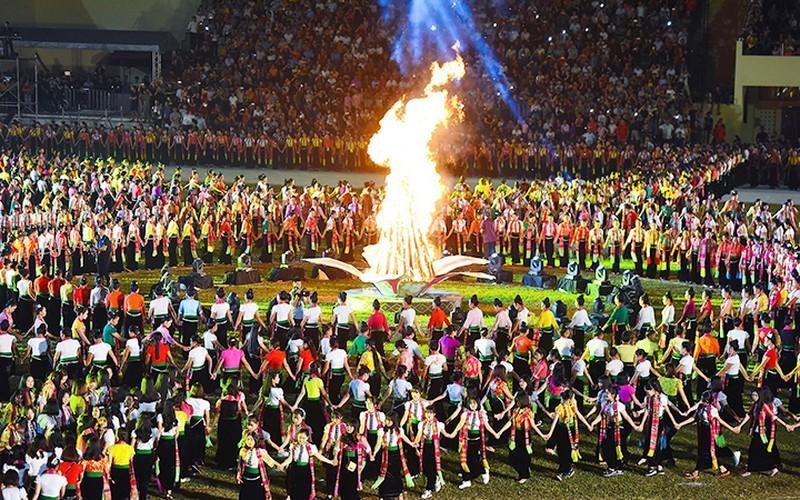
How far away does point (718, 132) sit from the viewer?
42.8 metres

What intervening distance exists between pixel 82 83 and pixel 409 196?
23914 millimetres

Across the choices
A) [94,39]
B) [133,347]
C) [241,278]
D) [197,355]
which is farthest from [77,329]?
[94,39]

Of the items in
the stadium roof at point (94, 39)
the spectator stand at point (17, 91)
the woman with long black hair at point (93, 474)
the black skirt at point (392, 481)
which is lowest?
the black skirt at point (392, 481)

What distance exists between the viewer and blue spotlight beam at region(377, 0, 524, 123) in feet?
149

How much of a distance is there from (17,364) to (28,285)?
158cm

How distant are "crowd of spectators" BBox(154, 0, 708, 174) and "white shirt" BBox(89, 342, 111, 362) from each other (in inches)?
925

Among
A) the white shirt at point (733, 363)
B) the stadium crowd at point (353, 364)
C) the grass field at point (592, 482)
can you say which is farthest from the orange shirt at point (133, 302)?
the white shirt at point (733, 363)

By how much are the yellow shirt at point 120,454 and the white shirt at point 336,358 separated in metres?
4.11

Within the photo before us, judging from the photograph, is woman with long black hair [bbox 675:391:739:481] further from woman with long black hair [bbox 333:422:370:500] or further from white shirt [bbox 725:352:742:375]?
woman with long black hair [bbox 333:422:370:500]

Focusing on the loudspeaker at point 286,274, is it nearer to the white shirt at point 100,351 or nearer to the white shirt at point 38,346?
the white shirt at point 38,346

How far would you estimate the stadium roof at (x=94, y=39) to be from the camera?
46375mm

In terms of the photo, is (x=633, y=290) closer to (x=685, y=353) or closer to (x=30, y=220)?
(x=685, y=353)

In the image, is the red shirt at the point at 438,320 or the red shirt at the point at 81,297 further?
the red shirt at the point at 81,297

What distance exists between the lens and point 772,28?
43.9 m
